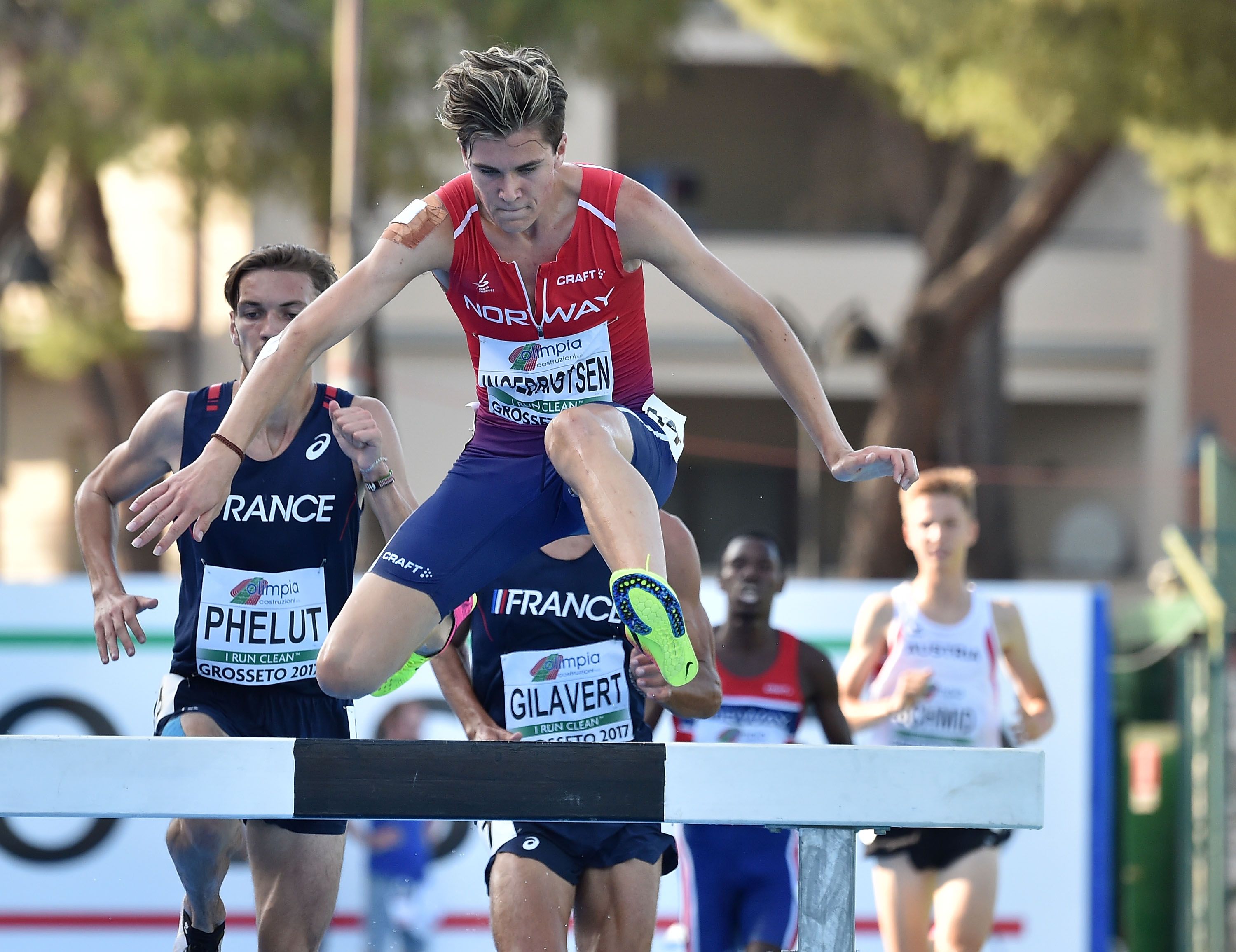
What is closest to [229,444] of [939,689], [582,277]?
[582,277]

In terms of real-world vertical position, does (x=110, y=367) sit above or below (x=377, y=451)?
above

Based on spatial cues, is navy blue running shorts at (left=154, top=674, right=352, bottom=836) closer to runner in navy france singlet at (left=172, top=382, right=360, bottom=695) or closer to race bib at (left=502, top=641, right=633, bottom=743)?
runner in navy france singlet at (left=172, top=382, right=360, bottom=695)

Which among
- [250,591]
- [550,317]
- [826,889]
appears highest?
[550,317]

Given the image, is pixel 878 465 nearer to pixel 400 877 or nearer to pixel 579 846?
pixel 579 846

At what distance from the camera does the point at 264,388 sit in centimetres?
321

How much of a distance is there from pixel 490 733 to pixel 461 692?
0.18 meters

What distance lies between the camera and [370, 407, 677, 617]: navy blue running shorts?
11.3ft

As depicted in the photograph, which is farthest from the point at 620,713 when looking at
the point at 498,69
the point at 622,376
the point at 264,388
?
the point at 498,69

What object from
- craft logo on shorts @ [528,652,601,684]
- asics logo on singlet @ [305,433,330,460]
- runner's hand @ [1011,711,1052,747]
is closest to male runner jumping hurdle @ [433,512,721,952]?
craft logo on shorts @ [528,652,601,684]

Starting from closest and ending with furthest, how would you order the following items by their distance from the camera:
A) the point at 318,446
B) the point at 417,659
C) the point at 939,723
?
the point at 318,446, the point at 417,659, the point at 939,723

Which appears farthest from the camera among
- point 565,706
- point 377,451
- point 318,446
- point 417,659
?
point 565,706

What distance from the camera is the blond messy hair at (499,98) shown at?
10.3 feet

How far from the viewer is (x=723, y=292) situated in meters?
3.46

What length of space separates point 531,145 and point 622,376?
2.06 ft
